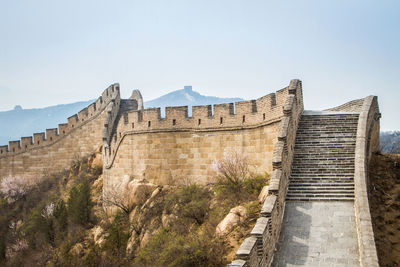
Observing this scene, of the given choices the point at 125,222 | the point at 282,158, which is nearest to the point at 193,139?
the point at 125,222

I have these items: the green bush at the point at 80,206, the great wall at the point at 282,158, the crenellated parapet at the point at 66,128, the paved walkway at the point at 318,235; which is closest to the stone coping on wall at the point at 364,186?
the great wall at the point at 282,158

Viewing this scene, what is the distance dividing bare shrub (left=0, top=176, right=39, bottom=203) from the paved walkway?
69.1 ft

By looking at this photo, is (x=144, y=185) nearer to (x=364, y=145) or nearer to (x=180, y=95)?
(x=364, y=145)

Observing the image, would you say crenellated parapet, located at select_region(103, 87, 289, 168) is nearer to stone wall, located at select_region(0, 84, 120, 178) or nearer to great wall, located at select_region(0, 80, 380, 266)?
great wall, located at select_region(0, 80, 380, 266)

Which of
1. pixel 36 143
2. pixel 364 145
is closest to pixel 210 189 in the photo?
pixel 364 145

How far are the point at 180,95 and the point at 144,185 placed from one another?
360ft

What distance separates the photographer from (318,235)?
10.6m

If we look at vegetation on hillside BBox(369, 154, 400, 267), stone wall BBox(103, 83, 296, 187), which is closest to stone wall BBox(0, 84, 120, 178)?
stone wall BBox(103, 83, 296, 187)

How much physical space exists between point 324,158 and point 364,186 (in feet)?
6.49

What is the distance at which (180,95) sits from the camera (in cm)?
12781

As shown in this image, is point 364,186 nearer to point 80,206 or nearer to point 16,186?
point 80,206

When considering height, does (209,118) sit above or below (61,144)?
above

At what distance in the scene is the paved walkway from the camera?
983 cm

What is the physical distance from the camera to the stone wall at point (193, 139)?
15.3 meters
